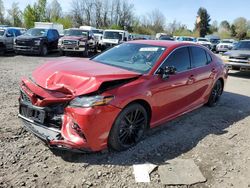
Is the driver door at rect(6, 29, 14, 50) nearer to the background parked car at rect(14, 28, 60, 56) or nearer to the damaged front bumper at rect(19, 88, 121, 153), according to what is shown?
the background parked car at rect(14, 28, 60, 56)

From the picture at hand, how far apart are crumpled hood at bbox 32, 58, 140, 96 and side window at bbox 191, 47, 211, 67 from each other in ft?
6.46

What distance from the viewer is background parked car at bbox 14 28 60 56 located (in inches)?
701

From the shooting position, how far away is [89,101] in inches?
149

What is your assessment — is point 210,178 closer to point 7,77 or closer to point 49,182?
point 49,182

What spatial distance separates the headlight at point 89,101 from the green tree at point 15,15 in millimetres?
62343

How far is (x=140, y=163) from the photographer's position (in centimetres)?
407

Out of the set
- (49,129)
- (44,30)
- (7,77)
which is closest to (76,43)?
(44,30)

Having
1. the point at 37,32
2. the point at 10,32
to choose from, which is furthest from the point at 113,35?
the point at 10,32

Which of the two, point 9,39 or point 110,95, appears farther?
point 9,39

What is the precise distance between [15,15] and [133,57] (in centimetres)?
6417

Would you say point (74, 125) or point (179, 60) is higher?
point (179, 60)

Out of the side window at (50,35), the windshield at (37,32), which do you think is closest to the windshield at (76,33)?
the side window at (50,35)

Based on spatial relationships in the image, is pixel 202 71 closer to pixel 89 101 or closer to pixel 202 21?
pixel 89 101

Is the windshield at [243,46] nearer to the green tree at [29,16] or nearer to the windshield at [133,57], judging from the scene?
the windshield at [133,57]
